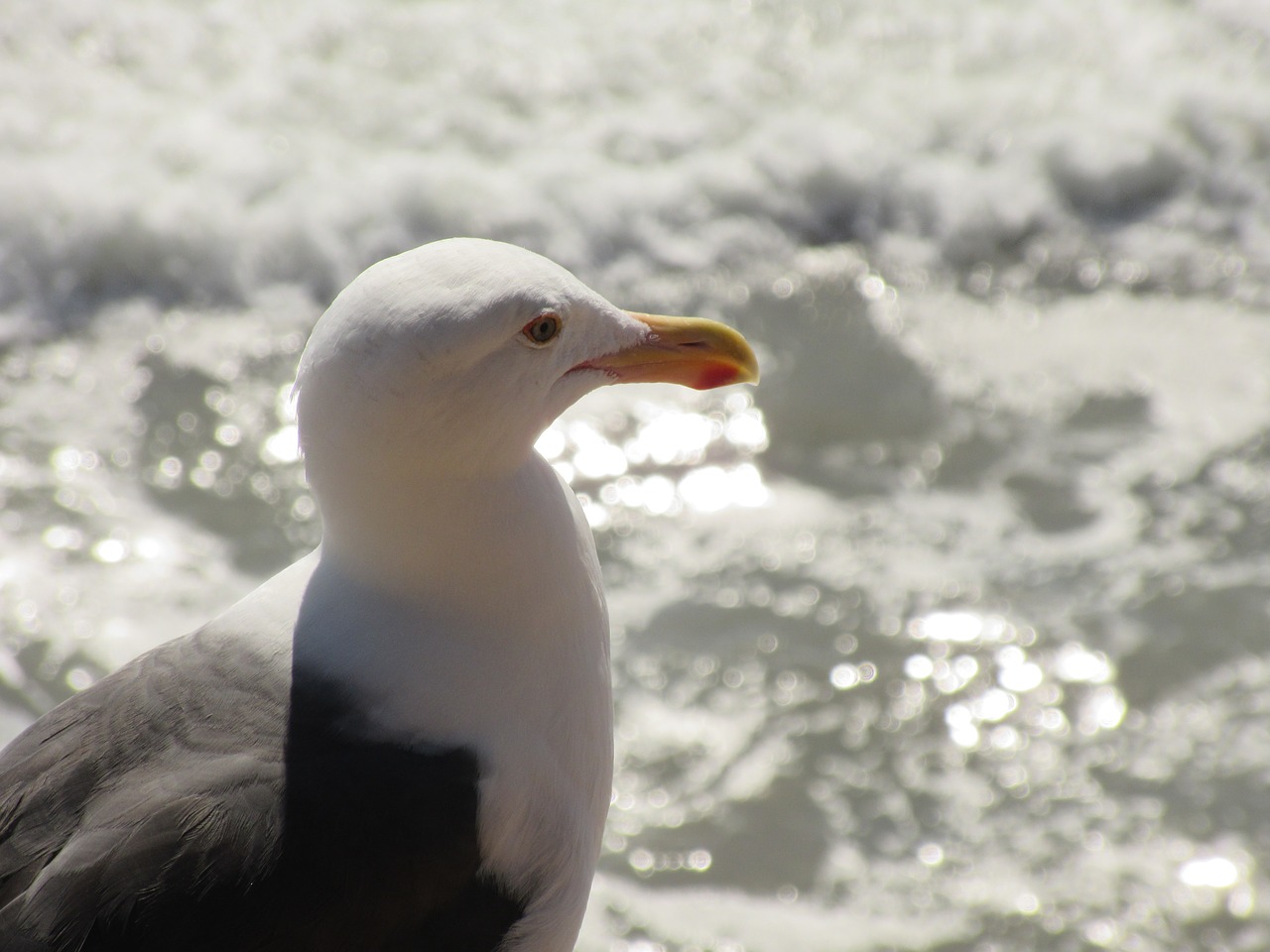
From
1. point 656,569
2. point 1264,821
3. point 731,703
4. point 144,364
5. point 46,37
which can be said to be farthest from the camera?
point 46,37

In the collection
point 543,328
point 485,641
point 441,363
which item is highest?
point 543,328

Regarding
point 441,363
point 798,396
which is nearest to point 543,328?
point 441,363

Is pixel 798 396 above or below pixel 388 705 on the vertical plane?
above

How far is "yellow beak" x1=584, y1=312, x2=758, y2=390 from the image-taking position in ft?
6.35

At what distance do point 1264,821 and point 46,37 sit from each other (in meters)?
5.54

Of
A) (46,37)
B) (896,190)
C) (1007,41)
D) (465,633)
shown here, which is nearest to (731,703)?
(465,633)

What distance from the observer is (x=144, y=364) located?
423cm

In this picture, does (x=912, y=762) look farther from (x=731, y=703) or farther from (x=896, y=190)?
(x=896, y=190)

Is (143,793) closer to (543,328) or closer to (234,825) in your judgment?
(234,825)

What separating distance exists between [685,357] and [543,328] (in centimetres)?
32

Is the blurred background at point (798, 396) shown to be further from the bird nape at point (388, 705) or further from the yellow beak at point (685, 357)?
the yellow beak at point (685, 357)

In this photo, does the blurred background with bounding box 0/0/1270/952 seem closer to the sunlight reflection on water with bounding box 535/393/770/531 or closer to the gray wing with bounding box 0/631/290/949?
the sunlight reflection on water with bounding box 535/393/770/531

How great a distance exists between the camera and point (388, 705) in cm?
176

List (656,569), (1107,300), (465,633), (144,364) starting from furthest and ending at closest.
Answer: (1107,300)
(144,364)
(656,569)
(465,633)
